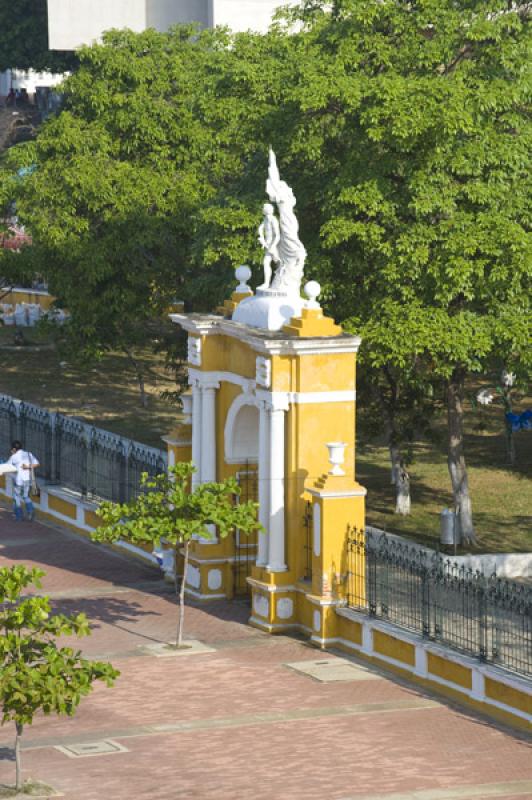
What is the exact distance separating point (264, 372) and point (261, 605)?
3224 mm

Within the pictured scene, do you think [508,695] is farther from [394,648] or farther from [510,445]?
[510,445]

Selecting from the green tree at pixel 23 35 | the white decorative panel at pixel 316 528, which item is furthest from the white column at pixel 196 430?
the green tree at pixel 23 35

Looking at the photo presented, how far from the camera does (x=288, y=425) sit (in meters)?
26.2

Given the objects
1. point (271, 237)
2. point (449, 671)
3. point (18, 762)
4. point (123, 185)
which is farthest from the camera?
point (123, 185)

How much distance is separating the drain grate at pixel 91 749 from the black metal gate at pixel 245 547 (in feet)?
23.1

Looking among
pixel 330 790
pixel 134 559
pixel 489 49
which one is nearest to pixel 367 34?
pixel 489 49

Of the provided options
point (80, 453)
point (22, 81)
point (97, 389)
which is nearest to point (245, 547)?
point (80, 453)

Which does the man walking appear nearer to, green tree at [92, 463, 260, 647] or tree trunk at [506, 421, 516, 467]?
green tree at [92, 463, 260, 647]

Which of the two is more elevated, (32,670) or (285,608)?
(32,670)

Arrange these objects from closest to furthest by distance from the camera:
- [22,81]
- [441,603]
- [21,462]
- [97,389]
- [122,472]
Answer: [441,603] < [122,472] < [21,462] < [97,389] < [22,81]

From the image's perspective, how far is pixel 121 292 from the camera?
142 ft

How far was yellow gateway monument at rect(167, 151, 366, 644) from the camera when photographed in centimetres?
2570

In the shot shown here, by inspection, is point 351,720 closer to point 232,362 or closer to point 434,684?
point 434,684

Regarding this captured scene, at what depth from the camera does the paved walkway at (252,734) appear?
20.0 metres
